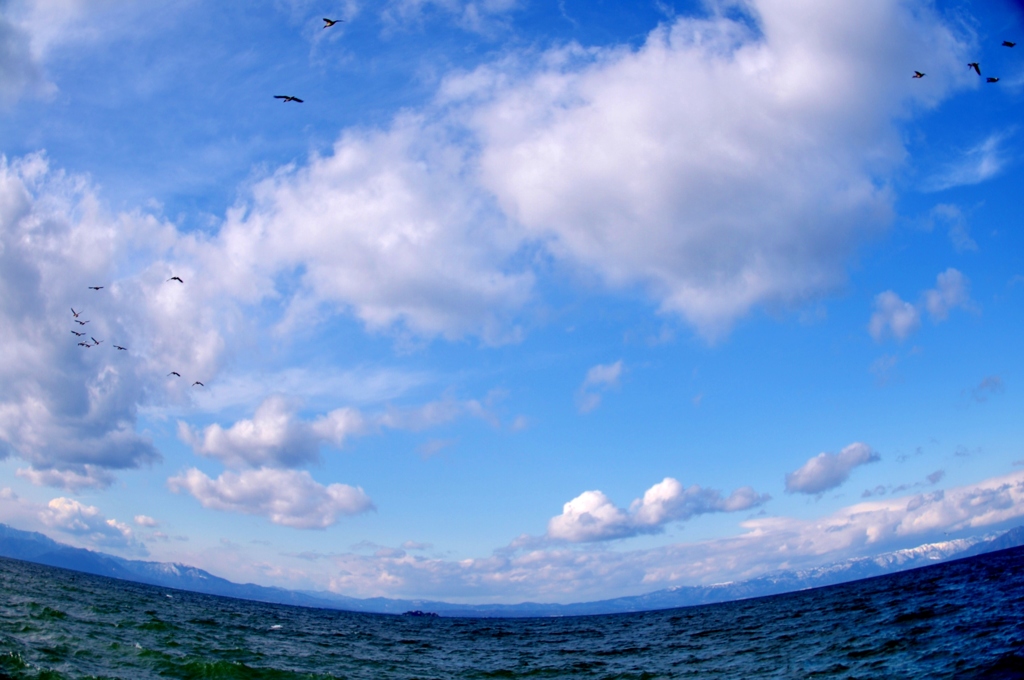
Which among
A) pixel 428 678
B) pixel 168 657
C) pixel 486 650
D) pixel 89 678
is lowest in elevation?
pixel 486 650

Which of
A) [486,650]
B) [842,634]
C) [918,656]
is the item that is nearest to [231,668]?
[486,650]

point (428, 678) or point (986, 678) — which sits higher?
point (986, 678)

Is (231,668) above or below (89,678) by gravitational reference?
below

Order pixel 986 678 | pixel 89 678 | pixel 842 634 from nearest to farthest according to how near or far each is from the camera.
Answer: pixel 986 678 → pixel 89 678 → pixel 842 634

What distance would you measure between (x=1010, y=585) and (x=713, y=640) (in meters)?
33.7

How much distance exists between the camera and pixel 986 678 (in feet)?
73.4

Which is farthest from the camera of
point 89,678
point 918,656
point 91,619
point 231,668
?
point 91,619

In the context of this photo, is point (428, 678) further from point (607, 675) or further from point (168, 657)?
point (168, 657)

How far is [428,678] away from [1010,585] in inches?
2554

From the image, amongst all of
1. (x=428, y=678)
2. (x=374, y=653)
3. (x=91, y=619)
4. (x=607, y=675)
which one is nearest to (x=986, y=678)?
(x=607, y=675)

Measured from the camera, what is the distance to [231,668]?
3475 cm

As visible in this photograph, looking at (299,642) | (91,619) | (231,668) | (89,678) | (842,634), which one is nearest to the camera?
(89,678)

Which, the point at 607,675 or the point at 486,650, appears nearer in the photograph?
the point at 607,675

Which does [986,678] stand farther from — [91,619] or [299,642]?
[91,619]
